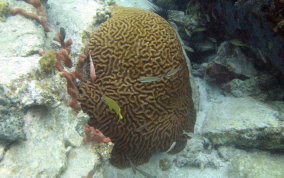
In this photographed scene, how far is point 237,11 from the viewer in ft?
14.6

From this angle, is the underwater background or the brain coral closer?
the underwater background

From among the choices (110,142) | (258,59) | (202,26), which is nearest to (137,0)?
(202,26)

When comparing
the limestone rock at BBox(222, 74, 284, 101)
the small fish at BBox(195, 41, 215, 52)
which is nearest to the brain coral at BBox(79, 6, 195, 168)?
the limestone rock at BBox(222, 74, 284, 101)

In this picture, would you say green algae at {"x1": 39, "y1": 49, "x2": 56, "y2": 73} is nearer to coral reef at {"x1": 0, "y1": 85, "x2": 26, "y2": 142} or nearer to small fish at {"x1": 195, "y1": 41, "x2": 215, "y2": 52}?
coral reef at {"x1": 0, "y1": 85, "x2": 26, "y2": 142}

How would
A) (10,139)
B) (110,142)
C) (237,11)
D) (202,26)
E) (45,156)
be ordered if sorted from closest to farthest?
1. (10,139)
2. (45,156)
3. (110,142)
4. (237,11)
5. (202,26)

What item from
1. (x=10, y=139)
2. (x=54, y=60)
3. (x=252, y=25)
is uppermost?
(x=252, y=25)

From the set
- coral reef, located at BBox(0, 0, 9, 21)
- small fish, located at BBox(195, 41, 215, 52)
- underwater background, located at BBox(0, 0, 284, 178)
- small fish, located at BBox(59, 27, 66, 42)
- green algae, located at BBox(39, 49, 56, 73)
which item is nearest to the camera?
underwater background, located at BBox(0, 0, 284, 178)

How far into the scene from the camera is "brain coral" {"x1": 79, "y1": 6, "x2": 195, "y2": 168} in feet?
12.7

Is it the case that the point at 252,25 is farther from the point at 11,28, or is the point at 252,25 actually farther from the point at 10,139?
the point at 11,28

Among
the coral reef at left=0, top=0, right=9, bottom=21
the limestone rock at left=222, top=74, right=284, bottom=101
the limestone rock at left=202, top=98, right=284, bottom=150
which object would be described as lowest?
the limestone rock at left=202, top=98, right=284, bottom=150

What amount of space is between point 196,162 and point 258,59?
2.77 meters

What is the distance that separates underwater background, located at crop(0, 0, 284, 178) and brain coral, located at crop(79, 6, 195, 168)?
0.07 ft

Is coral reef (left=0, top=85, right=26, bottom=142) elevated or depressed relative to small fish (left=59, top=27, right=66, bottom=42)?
depressed

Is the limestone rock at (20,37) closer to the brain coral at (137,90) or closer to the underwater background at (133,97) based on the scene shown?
the underwater background at (133,97)
